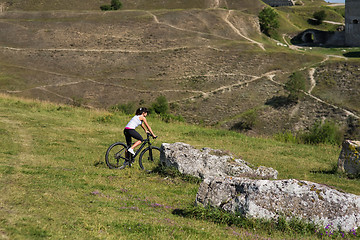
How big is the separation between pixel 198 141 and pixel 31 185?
1493 cm

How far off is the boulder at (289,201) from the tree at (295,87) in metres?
39.8

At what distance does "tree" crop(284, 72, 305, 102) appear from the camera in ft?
155

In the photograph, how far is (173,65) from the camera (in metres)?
57.8

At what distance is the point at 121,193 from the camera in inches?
443

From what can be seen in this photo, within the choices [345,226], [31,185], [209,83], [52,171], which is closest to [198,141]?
[52,171]

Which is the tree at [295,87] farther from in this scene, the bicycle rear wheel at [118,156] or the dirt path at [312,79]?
the bicycle rear wheel at [118,156]

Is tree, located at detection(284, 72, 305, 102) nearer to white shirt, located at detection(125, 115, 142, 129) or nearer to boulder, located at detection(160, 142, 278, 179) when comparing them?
boulder, located at detection(160, 142, 278, 179)

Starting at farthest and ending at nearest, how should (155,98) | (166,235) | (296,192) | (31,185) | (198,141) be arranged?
A: (155,98)
(198,141)
(31,185)
(296,192)
(166,235)

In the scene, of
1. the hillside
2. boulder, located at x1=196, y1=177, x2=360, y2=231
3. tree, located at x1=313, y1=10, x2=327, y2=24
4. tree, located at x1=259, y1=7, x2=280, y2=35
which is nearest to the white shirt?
boulder, located at x1=196, y1=177, x2=360, y2=231

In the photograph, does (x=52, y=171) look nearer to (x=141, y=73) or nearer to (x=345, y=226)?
(x=345, y=226)

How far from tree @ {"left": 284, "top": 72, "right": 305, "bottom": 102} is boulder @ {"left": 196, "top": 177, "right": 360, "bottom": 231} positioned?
39.8 metres

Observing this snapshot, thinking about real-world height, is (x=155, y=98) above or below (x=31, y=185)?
below

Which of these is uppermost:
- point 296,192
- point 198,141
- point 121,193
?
point 296,192

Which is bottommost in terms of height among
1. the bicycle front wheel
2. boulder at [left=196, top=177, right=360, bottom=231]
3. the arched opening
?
the arched opening
